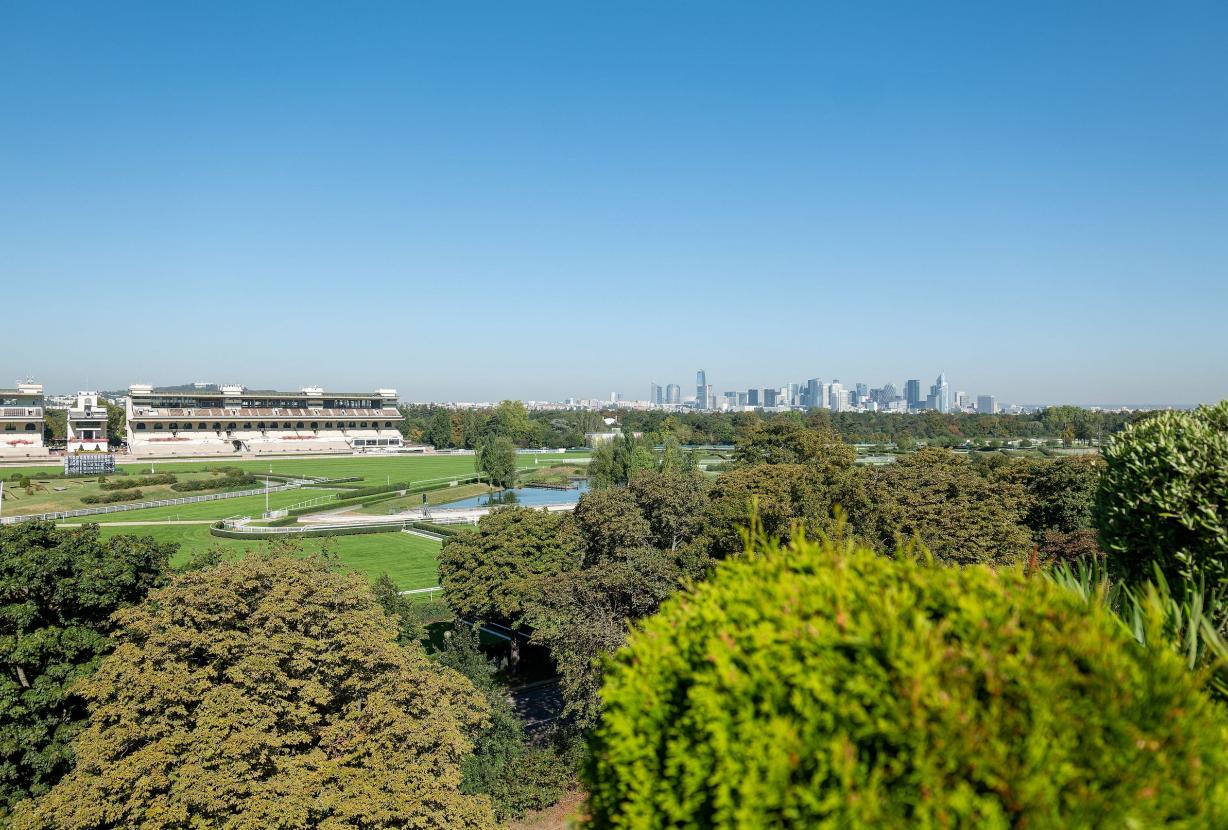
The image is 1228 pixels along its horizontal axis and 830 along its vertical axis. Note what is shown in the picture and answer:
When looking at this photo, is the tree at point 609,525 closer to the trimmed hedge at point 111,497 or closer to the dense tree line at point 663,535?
the dense tree line at point 663,535

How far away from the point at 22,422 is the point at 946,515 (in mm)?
112417

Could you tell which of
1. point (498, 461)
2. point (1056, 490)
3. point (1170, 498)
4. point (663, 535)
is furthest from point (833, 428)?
point (1170, 498)

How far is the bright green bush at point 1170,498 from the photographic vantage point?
6.58 m

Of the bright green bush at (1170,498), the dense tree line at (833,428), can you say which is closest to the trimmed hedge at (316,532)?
the bright green bush at (1170,498)

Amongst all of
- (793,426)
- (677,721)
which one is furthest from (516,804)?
(793,426)

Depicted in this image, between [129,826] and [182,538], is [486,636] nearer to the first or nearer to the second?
[129,826]

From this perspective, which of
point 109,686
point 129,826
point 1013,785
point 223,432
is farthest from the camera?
point 223,432

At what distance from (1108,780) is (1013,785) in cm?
37

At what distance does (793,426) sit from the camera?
4556cm

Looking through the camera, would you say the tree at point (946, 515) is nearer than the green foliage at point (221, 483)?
Yes

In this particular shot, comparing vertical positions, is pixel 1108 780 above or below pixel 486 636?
above

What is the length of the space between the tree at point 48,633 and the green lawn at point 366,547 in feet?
62.8

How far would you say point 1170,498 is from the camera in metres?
6.80

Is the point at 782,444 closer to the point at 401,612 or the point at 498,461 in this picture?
the point at 401,612
